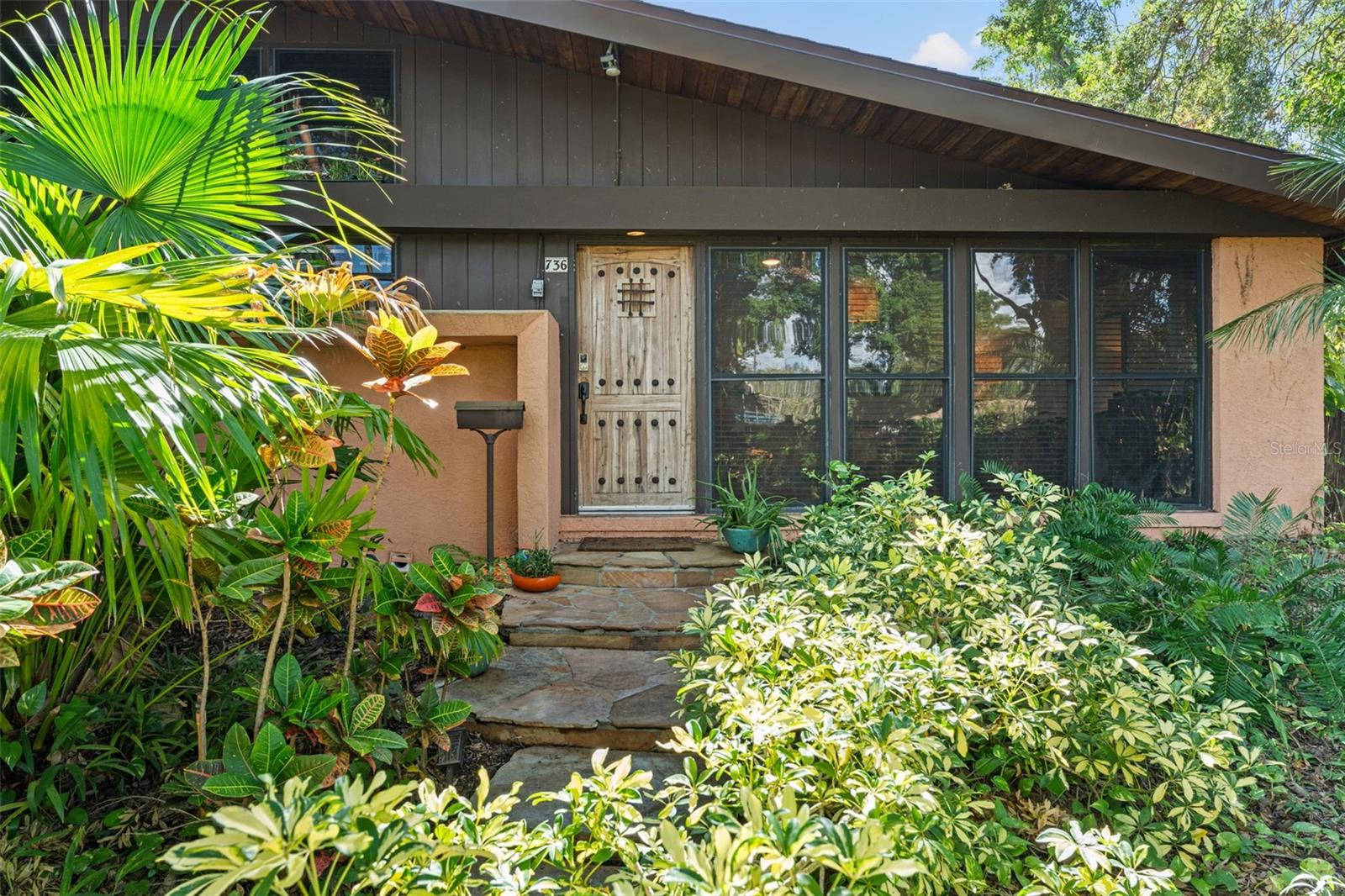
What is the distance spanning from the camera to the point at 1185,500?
5.21 m

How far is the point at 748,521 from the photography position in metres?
4.63

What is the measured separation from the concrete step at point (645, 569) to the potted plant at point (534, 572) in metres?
0.20

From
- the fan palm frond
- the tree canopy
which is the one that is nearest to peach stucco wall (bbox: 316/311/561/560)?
the fan palm frond

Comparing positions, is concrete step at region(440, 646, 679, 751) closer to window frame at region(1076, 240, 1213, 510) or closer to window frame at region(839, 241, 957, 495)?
window frame at region(839, 241, 957, 495)

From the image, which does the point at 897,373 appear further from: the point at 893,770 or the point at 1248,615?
the point at 893,770

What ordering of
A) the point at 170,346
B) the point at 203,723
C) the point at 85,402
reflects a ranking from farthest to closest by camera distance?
the point at 203,723
the point at 170,346
the point at 85,402

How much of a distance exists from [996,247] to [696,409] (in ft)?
8.01

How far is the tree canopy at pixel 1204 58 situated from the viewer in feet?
30.0

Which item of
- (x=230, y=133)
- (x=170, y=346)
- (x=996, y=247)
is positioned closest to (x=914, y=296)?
(x=996, y=247)

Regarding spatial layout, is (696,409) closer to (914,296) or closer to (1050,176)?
(914,296)

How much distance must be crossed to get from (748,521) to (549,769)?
91.0 inches

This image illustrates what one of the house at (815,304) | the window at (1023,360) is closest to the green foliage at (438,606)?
the house at (815,304)

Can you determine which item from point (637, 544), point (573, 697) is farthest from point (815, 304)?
point (573, 697)

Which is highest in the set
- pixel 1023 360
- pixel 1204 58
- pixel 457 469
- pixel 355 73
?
pixel 1204 58
